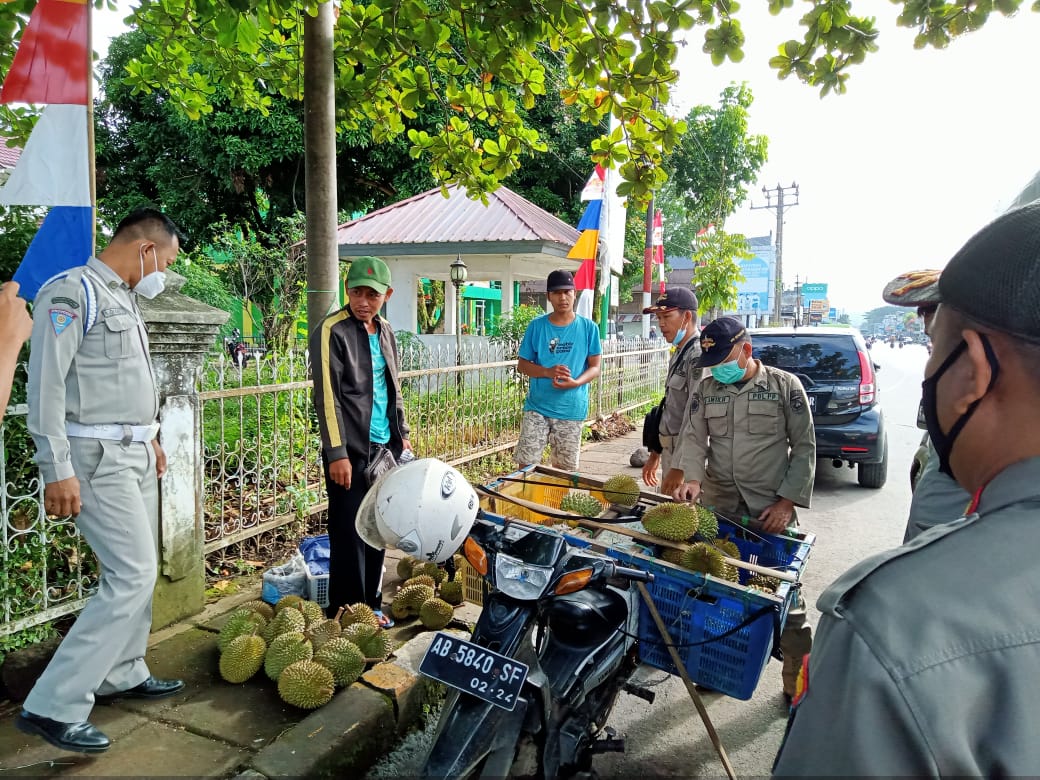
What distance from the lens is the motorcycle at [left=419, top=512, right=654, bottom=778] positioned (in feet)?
6.46

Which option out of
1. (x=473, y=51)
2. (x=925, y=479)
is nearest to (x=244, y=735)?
(x=925, y=479)

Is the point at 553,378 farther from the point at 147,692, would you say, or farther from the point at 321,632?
the point at 147,692

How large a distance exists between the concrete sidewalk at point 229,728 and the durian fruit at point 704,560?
1.31 metres

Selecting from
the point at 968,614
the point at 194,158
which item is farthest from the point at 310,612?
the point at 194,158

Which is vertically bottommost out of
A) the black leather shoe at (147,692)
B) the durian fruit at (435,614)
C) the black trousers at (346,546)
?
the black leather shoe at (147,692)

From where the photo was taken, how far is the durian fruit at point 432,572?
12.2 ft

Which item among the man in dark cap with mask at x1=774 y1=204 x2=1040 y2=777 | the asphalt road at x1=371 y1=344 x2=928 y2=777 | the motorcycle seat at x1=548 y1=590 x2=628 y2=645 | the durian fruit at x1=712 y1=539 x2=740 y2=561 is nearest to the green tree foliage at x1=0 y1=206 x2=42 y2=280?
the asphalt road at x1=371 y1=344 x2=928 y2=777

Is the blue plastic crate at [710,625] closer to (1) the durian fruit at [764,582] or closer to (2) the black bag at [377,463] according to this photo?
(1) the durian fruit at [764,582]

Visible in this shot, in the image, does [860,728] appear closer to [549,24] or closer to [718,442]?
[718,442]

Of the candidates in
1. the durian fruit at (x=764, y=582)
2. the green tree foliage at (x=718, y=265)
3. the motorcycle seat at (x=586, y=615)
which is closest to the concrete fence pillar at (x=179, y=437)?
the motorcycle seat at (x=586, y=615)

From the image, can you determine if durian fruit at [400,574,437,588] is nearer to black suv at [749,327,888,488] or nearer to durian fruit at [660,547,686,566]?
durian fruit at [660,547,686,566]

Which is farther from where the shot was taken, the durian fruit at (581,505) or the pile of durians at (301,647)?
the durian fruit at (581,505)

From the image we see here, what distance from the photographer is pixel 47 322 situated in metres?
2.38

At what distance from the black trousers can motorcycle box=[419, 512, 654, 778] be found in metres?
1.18
